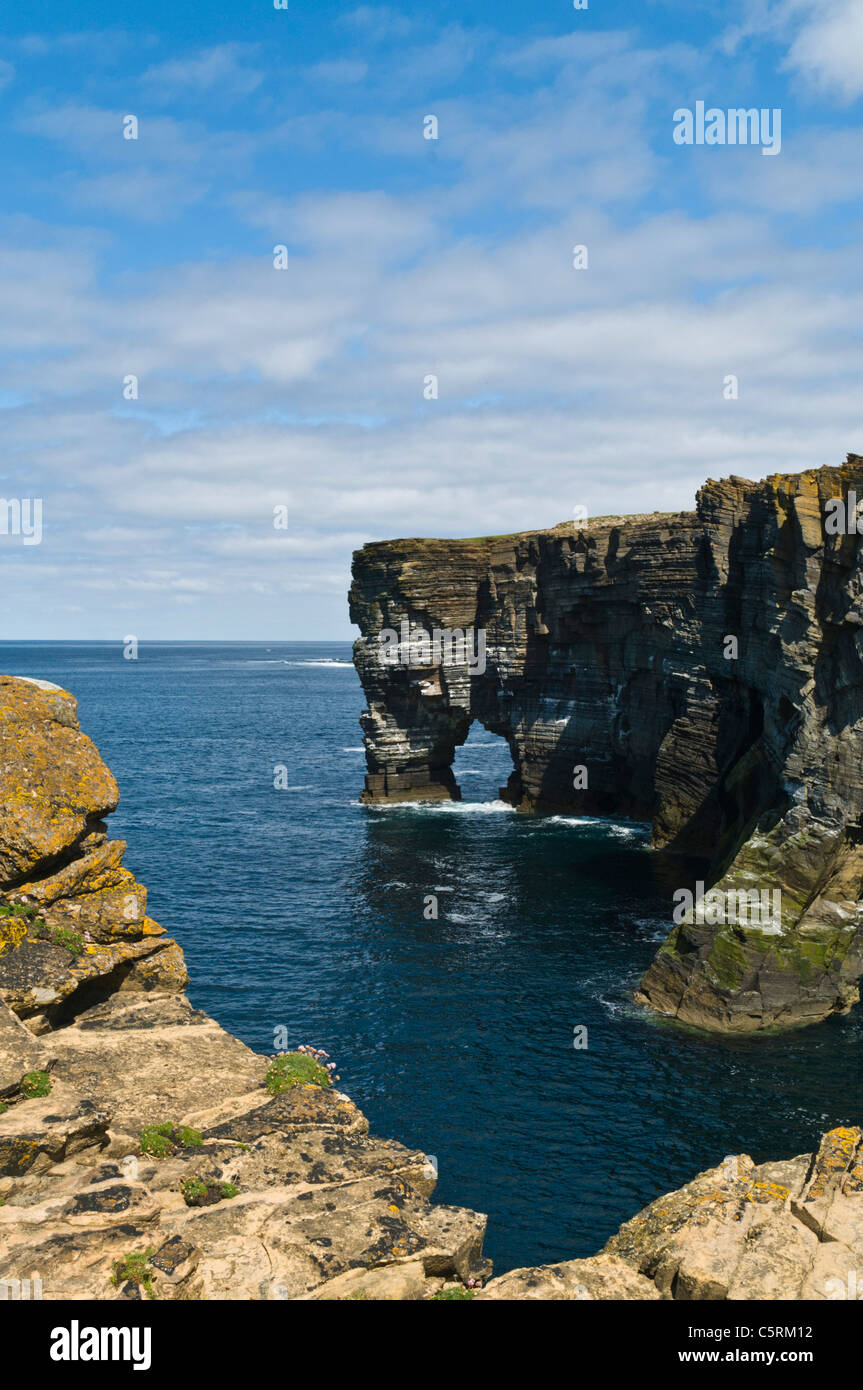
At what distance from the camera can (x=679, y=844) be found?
2694 inches

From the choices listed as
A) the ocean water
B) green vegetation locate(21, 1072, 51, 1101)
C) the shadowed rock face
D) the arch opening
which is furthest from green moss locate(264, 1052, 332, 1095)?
the arch opening

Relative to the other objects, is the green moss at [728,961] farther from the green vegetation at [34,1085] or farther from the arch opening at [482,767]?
the arch opening at [482,767]

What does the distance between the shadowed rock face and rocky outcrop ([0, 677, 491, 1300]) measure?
28559 mm

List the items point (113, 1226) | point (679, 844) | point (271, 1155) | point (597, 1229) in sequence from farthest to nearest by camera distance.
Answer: point (679, 844)
point (597, 1229)
point (271, 1155)
point (113, 1226)

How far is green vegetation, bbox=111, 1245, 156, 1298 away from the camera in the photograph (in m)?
12.8

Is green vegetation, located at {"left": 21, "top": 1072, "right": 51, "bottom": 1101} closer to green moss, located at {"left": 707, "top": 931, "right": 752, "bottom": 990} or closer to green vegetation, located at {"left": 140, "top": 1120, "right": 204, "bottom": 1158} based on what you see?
green vegetation, located at {"left": 140, "top": 1120, "right": 204, "bottom": 1158}

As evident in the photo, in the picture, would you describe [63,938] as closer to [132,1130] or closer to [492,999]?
[132,1130]

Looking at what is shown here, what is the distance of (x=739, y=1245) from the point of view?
15.5 m

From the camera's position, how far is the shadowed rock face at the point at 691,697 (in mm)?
43781

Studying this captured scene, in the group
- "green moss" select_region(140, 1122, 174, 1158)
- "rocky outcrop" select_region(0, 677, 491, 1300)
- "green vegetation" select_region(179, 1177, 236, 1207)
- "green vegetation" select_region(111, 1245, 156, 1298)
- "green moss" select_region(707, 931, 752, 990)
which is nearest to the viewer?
"green vegetation" select_region(111, 1245, 156, 1298)

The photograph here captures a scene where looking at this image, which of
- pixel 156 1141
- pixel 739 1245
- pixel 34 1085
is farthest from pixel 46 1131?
pixel 739 1245
